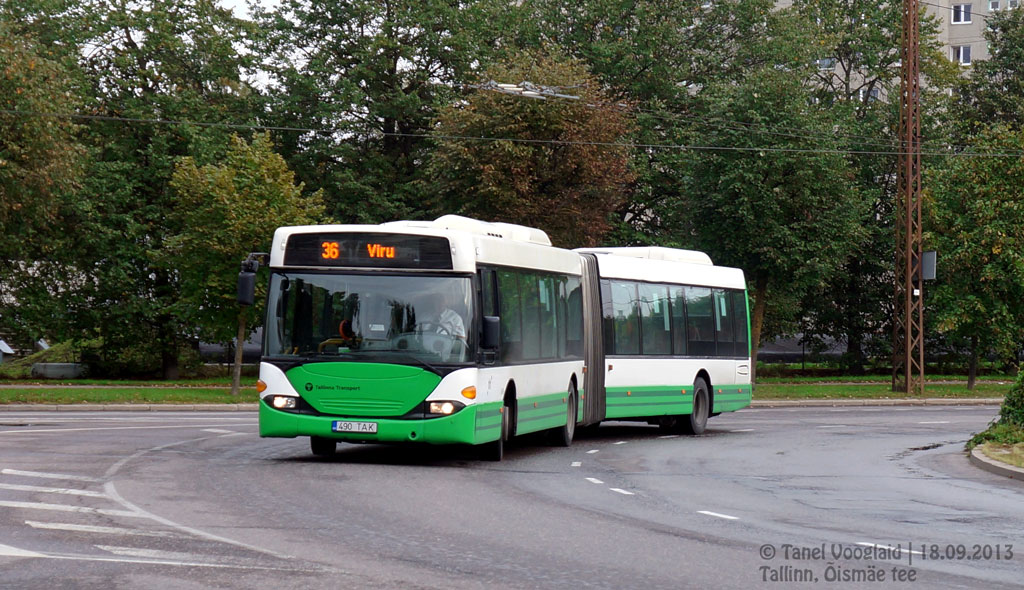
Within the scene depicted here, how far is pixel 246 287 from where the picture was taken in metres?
15.9

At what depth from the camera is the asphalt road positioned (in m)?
8.79

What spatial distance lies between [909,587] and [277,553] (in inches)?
161

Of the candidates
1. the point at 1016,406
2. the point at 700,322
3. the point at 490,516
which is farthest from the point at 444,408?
the point at 700,322

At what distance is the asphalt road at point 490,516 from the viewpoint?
879 centimetres

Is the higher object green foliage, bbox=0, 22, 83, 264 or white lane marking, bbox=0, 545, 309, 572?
green foliage, bbox=0, 22, 83, 264

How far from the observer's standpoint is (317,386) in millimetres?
16156

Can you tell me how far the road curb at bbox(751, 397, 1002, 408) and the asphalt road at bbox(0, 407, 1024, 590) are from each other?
16119 mm

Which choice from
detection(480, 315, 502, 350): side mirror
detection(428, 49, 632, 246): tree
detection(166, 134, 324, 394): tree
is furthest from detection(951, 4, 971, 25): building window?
detection(480, 315, 502, 350): side mirror

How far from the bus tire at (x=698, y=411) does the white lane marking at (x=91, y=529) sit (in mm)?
15128

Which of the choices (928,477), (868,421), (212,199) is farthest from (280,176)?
(928,477)

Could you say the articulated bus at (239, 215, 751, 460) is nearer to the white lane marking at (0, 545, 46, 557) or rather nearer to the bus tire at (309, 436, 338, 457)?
the bus tire at (309, 436, 338, 457)

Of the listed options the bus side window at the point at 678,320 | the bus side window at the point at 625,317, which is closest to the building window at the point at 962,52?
the bus side window at the point at 678,320

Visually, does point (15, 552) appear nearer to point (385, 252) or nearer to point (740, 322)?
point (385, 252)

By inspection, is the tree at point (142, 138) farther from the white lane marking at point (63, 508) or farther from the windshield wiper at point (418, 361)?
the white lane marking at point (63, 508)
